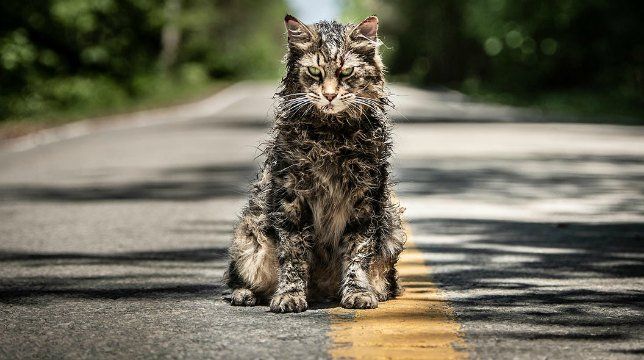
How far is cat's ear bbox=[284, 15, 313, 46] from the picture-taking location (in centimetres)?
542

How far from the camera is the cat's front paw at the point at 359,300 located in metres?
5.55

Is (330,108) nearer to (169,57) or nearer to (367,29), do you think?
(367,29)

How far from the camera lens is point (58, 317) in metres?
5.59

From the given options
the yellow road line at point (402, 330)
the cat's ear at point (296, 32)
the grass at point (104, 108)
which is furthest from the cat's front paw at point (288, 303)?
the grass at point (104, 108)

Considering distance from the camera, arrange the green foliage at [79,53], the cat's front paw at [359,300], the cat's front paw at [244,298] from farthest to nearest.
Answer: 1. the green foliage at [79,53]
2. the cat's front paw at [244,298]
3. the cat's front paw at [359,300]

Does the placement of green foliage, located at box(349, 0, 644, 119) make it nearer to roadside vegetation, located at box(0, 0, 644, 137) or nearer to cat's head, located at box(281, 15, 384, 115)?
roadside vegetation, located at box(0, 0, 644, 137)

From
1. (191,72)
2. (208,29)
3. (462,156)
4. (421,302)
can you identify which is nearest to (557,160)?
(462,156)

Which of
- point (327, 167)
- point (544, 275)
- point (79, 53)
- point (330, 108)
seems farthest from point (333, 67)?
point (79, 53)

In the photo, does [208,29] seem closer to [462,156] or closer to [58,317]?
[462,156]

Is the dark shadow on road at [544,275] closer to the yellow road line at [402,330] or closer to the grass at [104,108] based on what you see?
the yellow road line at [402,330]

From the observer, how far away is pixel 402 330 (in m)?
5.16

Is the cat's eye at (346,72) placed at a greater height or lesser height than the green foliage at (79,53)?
lesser

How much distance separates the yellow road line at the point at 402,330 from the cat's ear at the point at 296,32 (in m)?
1.31

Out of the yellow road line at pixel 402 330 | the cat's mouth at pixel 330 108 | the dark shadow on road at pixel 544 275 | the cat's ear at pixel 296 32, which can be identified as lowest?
the yellow road line at pixel 402 330
